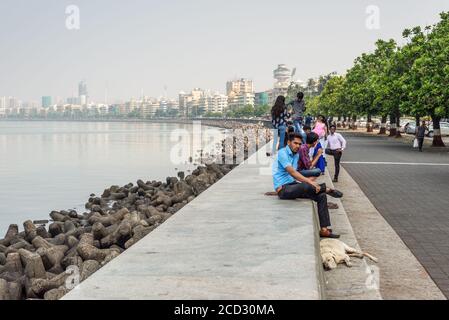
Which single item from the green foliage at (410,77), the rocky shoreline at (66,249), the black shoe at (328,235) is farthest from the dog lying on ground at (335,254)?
the green foliage at (410,77)

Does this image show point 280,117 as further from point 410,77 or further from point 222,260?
point 410,77

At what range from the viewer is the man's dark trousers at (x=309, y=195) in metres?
8.38

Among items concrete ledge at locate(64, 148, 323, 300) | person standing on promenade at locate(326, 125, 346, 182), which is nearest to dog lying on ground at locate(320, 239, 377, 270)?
concrete ledge at locate(64, 148, 323, 300)

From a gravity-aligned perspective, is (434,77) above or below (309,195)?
above

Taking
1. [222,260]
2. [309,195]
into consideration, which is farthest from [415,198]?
[222,260]

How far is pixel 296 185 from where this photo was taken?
9078 millimetres

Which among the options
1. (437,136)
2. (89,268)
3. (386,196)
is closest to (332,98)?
(437,136)

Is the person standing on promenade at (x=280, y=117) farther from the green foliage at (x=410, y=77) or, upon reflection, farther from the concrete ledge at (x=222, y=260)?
the green foliage at (x=410, y=77)

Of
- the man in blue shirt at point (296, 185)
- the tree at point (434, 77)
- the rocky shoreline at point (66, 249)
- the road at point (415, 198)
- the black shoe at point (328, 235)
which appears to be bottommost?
the rocky shoreline at point (66, 249)

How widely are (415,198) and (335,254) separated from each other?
281 inches

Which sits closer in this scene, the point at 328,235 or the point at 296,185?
the point at 328,235

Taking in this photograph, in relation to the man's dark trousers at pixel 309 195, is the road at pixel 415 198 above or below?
below

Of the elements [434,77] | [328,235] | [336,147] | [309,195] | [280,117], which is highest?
[434,77]

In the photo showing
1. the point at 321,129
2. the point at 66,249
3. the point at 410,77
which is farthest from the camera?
the point at 410,77
